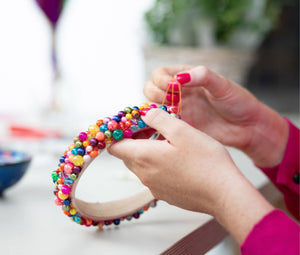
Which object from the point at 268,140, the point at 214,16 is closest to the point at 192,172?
the point at 268,140

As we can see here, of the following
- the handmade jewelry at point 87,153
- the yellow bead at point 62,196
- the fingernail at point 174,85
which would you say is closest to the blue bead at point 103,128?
the handmade jewelry at point 87,153

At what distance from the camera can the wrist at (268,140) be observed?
0.80m

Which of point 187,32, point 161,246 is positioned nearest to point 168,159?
point 161,246

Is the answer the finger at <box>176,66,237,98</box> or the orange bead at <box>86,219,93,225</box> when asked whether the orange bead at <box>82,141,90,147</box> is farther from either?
the finger at <box>176,66,237,98</box>

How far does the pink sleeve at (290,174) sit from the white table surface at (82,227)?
5 cm

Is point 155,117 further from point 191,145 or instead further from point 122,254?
point 122,254

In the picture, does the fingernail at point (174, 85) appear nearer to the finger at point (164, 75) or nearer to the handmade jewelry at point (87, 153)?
the finger at point (164, 75)

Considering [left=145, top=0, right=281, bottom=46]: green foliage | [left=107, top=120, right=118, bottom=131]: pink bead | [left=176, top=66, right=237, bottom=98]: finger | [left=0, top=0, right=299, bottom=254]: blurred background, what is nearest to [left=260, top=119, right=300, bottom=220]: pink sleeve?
[left=176, top=66, right=237, bottom=98]: finger

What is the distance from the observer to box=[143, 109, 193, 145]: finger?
0.48 metres

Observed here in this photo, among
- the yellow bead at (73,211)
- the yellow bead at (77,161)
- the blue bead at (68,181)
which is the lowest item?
the yellow bead at (73,211)

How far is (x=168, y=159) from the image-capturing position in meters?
0.48

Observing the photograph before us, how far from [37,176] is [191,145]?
48cm

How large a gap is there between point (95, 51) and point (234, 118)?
3.51ft

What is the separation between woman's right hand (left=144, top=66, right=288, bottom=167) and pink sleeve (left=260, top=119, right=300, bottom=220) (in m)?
0.01
